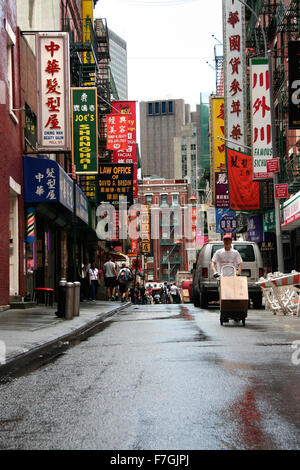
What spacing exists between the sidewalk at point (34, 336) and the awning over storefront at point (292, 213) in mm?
11748

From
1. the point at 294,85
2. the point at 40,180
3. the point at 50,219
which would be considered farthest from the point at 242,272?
the point at 50,219

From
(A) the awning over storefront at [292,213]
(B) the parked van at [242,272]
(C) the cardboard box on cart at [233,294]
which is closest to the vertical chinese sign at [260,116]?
(A) the awning over storefront at [292,213]

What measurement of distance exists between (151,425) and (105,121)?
42.5 m

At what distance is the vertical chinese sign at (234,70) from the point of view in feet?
115

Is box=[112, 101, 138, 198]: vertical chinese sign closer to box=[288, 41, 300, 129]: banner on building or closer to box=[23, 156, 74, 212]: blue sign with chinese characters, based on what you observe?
box=[23, 156, 74, 212]: blue sign with chinese characters

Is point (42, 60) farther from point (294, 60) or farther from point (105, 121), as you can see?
point (105, 121)

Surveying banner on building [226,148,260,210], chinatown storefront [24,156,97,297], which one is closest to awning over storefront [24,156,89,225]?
chinatown storefront [24,156,97,297]

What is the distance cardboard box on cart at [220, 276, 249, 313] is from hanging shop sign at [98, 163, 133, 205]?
23.5m

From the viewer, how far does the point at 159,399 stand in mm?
5414

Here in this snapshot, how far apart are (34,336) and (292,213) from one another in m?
18.3

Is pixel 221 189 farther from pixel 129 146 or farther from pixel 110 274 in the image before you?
pixel 110 274

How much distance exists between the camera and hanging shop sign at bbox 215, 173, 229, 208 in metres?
39.6

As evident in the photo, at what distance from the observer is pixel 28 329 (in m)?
12.4

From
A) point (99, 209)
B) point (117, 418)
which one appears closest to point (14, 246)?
point (117, 418)
